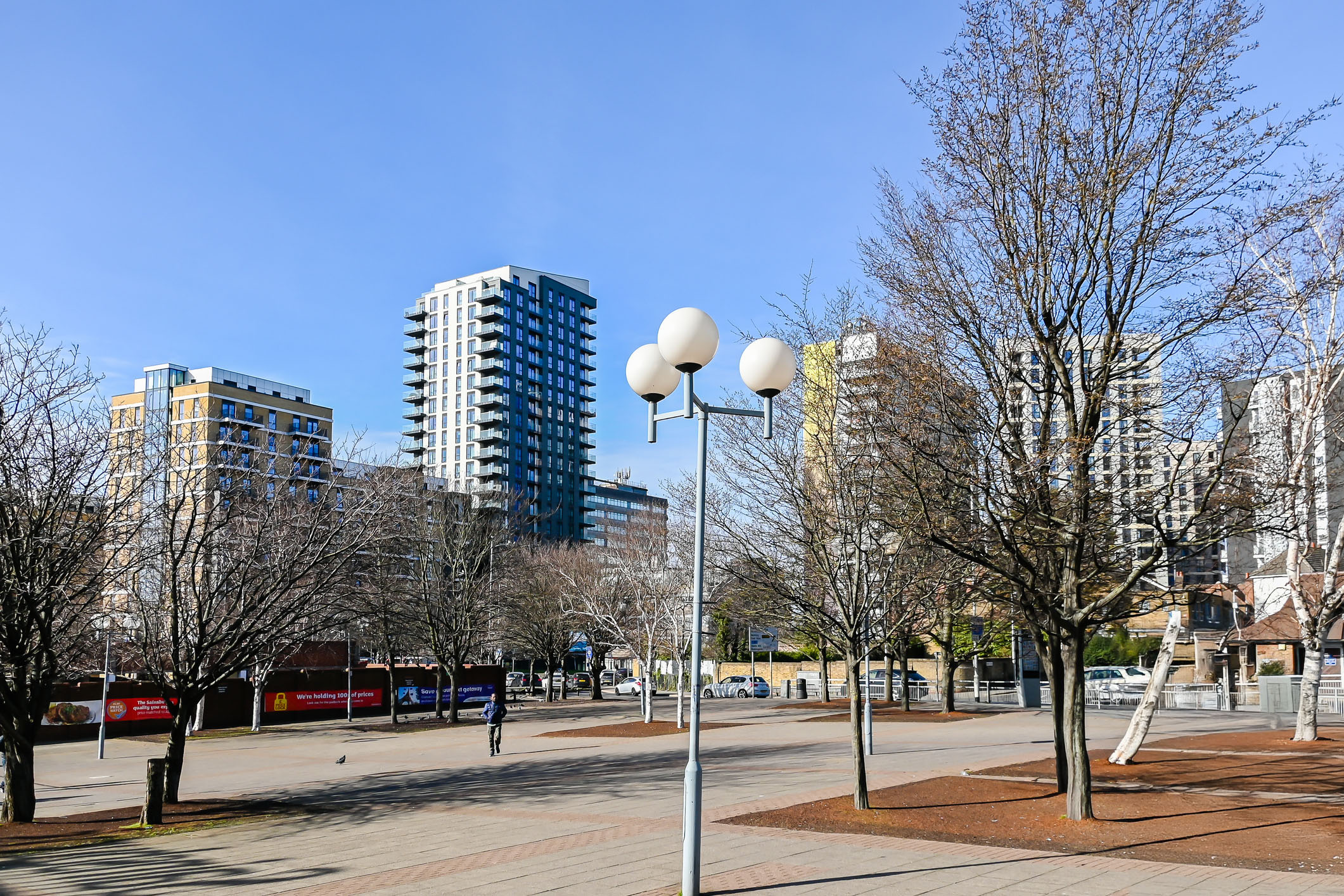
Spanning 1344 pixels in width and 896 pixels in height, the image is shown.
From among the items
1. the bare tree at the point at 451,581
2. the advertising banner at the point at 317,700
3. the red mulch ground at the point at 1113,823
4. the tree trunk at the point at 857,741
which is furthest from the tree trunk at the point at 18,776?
the advertising banner at the point at 317,700

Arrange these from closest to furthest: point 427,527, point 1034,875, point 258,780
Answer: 1. point 1034,875
2. point 258,780
3. point 427,527

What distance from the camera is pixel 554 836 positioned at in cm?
1320

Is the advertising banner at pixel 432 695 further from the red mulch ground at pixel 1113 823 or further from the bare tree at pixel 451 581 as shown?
the red mulch ground at pixel 1113 823

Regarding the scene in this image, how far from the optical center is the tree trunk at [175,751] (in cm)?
1639

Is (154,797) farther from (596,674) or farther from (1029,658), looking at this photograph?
(1029,658)

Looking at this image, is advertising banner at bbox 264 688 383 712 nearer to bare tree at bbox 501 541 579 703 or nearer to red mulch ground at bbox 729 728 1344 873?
bare tree at bbox 501 541 579 703

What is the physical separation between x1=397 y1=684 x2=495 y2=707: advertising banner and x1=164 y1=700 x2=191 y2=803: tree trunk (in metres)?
29.7

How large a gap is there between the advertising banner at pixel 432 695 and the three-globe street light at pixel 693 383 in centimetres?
3897

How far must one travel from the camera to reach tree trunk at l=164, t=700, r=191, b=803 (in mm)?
16391

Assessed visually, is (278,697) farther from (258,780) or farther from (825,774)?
(825,774)

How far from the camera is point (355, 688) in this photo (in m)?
45.3

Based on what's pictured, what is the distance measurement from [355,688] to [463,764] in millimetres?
23335

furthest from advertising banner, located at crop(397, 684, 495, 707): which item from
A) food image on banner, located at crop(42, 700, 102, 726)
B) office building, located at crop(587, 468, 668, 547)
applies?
office building, located at crop(587, 468, 668, 547)

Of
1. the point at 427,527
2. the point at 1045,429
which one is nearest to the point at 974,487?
the point at 1045,429
